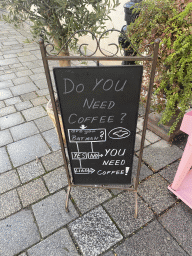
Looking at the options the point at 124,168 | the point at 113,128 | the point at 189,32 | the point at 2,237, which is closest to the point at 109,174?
the point at 124,168

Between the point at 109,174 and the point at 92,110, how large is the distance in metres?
0.81

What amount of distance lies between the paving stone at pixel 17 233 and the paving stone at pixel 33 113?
6.31 feet

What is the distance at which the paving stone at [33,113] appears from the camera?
363cm

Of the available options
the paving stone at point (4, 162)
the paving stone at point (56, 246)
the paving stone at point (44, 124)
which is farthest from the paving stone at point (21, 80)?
the paving stone at point (56, 246)

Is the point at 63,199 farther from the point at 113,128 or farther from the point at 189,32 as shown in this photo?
the point at 189,32

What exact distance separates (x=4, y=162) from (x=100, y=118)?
6.20 ft

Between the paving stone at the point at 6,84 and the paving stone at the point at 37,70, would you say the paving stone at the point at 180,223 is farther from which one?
the paving stone at the point at 37,70

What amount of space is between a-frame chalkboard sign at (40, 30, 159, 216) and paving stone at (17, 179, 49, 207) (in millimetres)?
483

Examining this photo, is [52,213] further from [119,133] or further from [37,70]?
[37,70]

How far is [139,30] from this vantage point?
2.54 metres

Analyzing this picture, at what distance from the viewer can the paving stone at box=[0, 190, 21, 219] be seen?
2.17 meters

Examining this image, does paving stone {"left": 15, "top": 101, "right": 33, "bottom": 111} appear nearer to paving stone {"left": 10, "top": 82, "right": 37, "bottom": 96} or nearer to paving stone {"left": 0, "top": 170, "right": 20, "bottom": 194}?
paving stone {"left": 10, "top": 82, "right": 37, "bottom": 96}

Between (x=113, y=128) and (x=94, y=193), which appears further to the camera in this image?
(x=94, y=193)

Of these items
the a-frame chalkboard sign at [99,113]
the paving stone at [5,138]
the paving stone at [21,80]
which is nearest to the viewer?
the a-frame chalkboard sign at [99,113]
